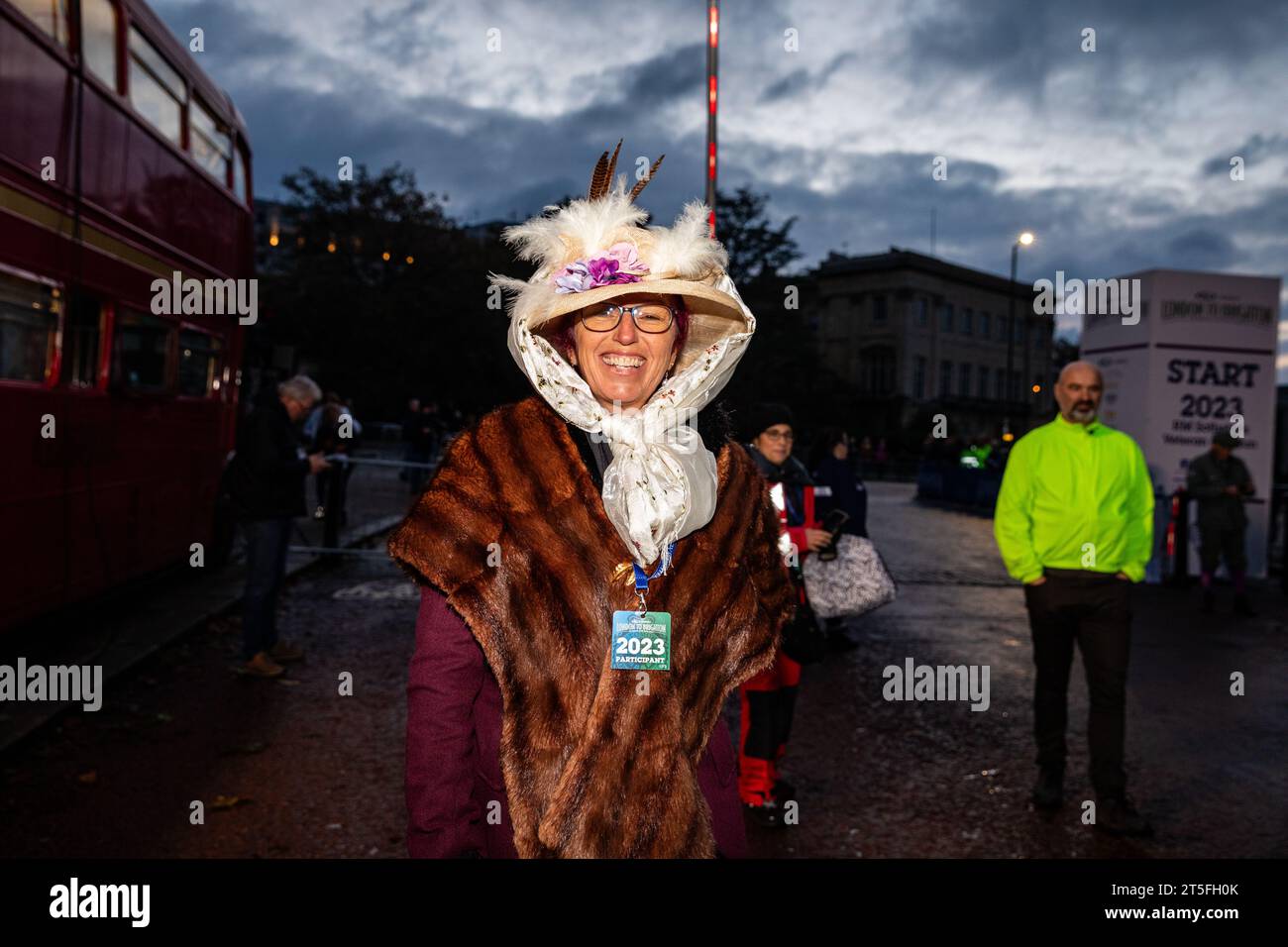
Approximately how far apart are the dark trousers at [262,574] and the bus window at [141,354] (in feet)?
6.78

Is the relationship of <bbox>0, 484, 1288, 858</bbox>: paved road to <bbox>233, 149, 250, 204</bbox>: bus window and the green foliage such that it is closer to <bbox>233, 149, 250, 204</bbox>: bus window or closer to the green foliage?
<bbox>233, 149, 250, 204</bbox>: bus window

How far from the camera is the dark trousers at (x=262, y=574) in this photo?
6.61m

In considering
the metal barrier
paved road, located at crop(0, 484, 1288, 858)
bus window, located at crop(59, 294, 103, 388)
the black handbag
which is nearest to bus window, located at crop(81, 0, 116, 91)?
bus window, located at crop(59, 294, 103, 388)

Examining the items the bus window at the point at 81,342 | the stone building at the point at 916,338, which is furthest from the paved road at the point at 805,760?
the stone building at the point at 916,338

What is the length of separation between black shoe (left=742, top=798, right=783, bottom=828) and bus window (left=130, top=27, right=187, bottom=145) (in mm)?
6850

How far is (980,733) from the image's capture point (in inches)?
236

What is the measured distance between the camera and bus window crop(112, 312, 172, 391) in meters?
7.66

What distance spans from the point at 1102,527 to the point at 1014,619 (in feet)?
18.6

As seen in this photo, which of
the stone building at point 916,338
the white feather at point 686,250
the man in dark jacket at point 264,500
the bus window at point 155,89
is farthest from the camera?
the stone building at point 916,338

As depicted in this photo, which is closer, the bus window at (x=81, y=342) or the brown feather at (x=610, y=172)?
the brown feather at (x=610, y=172)

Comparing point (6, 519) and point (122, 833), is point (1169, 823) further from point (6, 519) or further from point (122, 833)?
point (6, 519)

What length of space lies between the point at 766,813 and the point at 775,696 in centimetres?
54

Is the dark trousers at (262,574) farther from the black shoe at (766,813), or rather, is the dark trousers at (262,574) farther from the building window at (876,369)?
the building window at (876,369)
